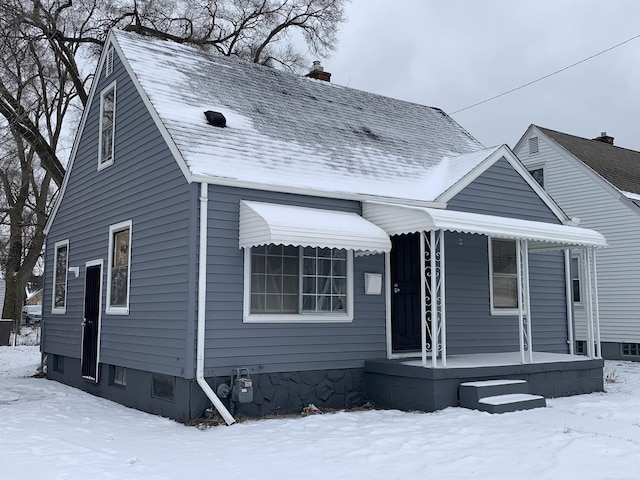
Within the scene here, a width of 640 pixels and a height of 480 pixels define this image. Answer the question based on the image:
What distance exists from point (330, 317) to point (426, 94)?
134 feet

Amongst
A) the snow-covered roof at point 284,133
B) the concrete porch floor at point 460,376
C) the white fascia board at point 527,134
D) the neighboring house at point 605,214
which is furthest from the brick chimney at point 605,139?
the concrete porch floor at point 460,376

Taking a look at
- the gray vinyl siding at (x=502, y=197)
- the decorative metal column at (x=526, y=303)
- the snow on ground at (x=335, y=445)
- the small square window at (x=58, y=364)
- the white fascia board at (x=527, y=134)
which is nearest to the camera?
the snow on ground at (x=335, y=445)

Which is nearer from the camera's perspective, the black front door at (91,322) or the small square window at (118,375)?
the small square window at (118,375)

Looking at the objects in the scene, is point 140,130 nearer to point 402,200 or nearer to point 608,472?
point 402,200

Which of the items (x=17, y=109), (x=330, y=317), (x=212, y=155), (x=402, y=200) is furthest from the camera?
(x=17, y=109)

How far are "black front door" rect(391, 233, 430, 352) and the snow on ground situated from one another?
6.22 ft

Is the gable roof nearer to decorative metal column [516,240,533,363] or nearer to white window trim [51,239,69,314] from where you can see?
decorative metal column [516,240,533,363]

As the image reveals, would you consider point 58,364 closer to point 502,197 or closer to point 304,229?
point 304,229

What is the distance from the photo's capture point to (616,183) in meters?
18.4

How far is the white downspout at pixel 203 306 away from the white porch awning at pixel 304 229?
0.55 m

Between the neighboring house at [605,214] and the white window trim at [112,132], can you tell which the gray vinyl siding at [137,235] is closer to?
the white window trim at [112,132]

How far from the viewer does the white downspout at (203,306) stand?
323 inches

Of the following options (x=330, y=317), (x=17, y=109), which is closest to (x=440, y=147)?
(x=330, y=317)

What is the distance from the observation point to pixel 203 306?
27.6ft
